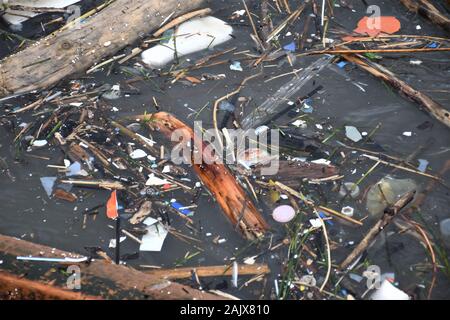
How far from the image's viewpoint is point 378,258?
3.21m

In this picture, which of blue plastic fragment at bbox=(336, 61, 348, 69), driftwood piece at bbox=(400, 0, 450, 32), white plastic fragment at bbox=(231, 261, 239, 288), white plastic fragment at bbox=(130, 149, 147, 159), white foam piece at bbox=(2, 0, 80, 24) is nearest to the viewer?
white plastic fragment at bbox=(231, 261, 239, 288)

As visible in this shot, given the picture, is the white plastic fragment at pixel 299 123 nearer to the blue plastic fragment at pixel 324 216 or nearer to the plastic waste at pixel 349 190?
the plastic waste at pixel 349 190

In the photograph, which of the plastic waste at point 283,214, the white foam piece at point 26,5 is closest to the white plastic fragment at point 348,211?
the plastic waste at point 283,214

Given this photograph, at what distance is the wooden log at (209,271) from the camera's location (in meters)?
3.16

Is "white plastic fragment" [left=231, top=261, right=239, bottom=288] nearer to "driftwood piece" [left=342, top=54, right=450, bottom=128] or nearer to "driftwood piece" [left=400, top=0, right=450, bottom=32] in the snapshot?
"driftwood piece" [left=342, top=54, right=450, bottom=128]

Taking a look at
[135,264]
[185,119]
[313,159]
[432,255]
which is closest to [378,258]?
[432,255]

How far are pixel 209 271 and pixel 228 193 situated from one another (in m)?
0.58

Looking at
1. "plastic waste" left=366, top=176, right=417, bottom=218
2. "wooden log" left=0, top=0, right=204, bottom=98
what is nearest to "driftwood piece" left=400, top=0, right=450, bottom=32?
"plastic waste" left=366, top=176, right=417, bottom=218

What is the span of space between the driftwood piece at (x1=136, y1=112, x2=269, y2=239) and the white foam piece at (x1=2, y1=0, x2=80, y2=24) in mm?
2064

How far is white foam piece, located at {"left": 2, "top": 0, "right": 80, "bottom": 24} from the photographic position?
5074 mm

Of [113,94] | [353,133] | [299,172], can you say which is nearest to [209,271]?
[299,172]

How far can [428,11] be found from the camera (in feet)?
15.9
